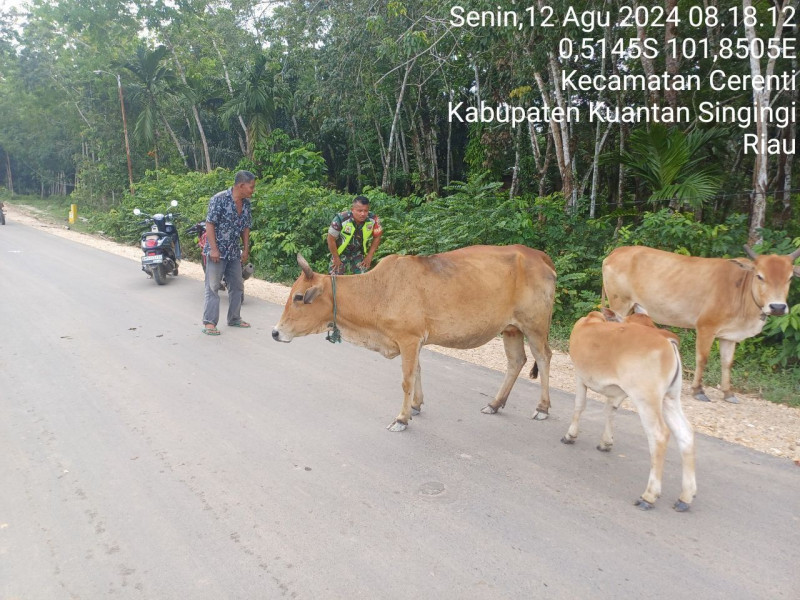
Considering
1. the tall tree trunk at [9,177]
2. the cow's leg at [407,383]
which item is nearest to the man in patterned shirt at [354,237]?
the cow's leg at [407,383]

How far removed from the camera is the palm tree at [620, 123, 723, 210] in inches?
326

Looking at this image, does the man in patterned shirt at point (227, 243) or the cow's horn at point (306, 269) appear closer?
the cow's horn at point (306, 269)

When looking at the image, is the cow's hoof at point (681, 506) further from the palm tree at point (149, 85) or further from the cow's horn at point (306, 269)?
the palm tree at point (149, 85)

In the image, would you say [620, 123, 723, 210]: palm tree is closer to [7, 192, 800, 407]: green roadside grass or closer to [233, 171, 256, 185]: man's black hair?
[7, 192, 800, 407]: green roadside grass

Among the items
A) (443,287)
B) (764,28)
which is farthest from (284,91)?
(443,287)

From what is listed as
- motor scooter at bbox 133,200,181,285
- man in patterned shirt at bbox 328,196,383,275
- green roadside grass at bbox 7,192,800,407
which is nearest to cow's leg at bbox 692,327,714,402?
green roadside grass at bbox 7,192,800,407

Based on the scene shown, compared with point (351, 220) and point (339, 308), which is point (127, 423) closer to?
point (339, 308)

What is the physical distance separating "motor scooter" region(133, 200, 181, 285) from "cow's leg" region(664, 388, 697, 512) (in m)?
9.94

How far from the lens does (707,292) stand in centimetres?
A: 627

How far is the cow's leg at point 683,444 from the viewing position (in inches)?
146

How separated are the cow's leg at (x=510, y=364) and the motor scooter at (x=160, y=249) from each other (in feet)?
26.9

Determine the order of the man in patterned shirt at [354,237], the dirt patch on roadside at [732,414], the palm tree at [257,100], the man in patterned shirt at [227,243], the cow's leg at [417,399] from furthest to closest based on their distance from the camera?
the palm tree at [257,100] < the man in patterned shirt at [227,243] < the man in patterned shirt at [354,237] < the cow's leg at [417,399] < the dirt patch on roadside at [732,414]

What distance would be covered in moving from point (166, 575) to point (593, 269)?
7.42m

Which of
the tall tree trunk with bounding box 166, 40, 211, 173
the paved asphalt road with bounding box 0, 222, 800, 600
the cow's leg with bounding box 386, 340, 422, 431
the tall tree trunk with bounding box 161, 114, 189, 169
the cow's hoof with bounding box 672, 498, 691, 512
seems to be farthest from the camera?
the tall tree trunk with bounding box 161, 114, 189, 169
